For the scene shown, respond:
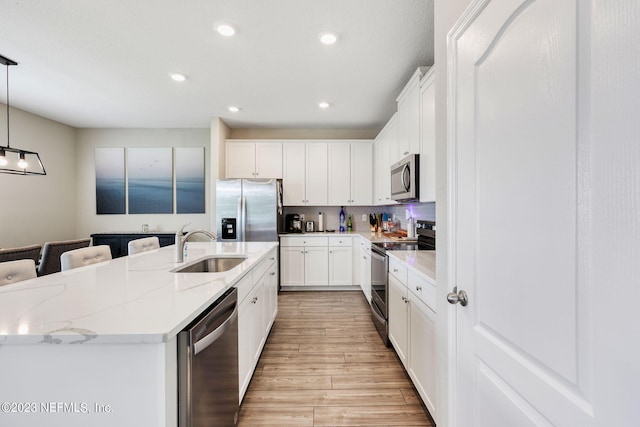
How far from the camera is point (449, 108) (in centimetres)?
109

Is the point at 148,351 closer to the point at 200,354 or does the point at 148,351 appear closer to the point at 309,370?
the point at 200,354

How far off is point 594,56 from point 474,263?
65 centimetres

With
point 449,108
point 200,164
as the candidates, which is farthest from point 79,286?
point 200,164

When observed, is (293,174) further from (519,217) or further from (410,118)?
(519,217)

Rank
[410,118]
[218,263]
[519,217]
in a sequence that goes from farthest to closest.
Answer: [410,118], [218,263], [519,217]

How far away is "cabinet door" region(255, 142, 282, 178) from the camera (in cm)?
431

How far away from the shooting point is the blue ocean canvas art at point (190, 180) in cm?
453

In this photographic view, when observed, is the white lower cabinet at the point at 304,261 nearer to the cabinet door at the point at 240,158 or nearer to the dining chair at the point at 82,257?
the cabinet door at the point at 240,158

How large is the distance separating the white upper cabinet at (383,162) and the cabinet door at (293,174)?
116 cm

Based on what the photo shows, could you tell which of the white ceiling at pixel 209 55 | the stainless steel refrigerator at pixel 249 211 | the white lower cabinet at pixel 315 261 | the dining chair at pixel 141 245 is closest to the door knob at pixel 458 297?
the white ceiling at pixel 209 55

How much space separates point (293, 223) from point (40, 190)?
3785mm

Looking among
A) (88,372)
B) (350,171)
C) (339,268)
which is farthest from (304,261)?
(88,372)

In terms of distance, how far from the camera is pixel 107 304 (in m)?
1.03

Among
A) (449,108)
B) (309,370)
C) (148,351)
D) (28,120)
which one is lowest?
(309,370)
